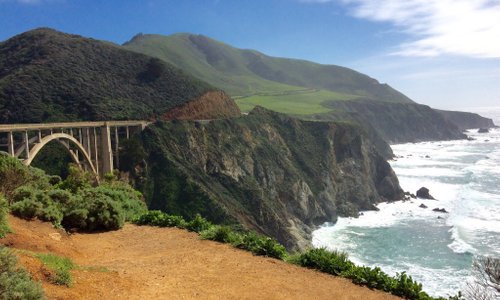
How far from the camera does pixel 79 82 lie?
80000 mm

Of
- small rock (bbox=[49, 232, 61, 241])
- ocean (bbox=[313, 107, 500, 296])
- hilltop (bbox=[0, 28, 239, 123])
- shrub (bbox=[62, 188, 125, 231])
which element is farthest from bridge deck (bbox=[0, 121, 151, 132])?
ocean (bbox=[313, 107, 500, 296])

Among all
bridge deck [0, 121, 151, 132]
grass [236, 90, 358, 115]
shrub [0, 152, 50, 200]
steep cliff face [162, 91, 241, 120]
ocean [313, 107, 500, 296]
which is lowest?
ocean [313, 107, 500, 296]

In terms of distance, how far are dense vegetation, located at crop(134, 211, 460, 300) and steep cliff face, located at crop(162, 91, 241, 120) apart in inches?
2505

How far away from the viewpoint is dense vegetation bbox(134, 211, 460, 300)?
13.4 meters

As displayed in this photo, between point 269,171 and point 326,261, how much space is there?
2426 inches

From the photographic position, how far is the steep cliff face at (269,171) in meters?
62.1

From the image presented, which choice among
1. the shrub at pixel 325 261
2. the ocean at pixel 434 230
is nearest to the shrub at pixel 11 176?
the shrub at pixel 325 261

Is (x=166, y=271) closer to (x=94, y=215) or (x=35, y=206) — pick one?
(x=94, y=215)

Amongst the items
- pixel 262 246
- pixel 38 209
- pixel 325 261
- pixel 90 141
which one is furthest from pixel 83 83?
pixel 325 261

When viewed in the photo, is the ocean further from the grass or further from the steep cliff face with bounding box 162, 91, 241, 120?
the grass

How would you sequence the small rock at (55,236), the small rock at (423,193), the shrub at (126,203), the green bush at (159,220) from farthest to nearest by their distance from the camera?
1. the small rock at (423,193)
2. the shrub at (126,203)
3. the green bush at (159,220)
4. the small rock at (55,236)

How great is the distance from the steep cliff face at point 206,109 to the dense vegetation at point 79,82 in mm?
1678

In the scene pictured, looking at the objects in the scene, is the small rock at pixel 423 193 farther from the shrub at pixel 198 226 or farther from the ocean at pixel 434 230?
the shrub at pixel 198 226

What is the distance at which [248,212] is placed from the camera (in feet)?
209
